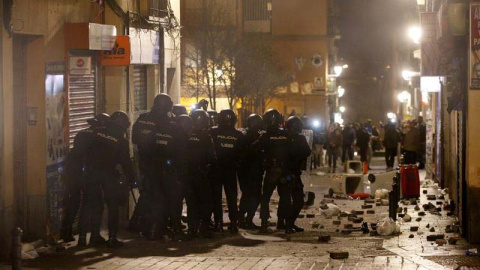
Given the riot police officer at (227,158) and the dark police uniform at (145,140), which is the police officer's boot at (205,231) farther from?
the dark police uniform at (145,140)

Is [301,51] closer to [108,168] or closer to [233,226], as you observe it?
[233,226]

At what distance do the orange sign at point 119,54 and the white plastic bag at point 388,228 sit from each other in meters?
4.78

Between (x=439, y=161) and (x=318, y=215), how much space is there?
7.51 m

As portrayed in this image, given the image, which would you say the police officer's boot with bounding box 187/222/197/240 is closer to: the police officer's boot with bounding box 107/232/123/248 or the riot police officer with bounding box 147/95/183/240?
the riot police officer with bounding box 147/95/183/240

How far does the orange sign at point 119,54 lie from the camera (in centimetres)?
1638

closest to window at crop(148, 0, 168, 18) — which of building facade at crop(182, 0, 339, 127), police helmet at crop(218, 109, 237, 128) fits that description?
police helmet at crop(218, 109, 237, 128)

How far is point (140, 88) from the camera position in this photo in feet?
64.6

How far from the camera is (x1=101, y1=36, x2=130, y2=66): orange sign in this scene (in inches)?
645

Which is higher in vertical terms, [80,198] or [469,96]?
[469,96]

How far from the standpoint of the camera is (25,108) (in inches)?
570

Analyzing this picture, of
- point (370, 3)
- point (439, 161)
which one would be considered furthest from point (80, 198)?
point (370, 3)

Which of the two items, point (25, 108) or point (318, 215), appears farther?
point (318, 215)

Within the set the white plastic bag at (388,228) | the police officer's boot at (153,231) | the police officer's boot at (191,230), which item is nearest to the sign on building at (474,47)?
the white plastic bag at (388,228)

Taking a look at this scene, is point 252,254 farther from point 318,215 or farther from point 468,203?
point 318,215
